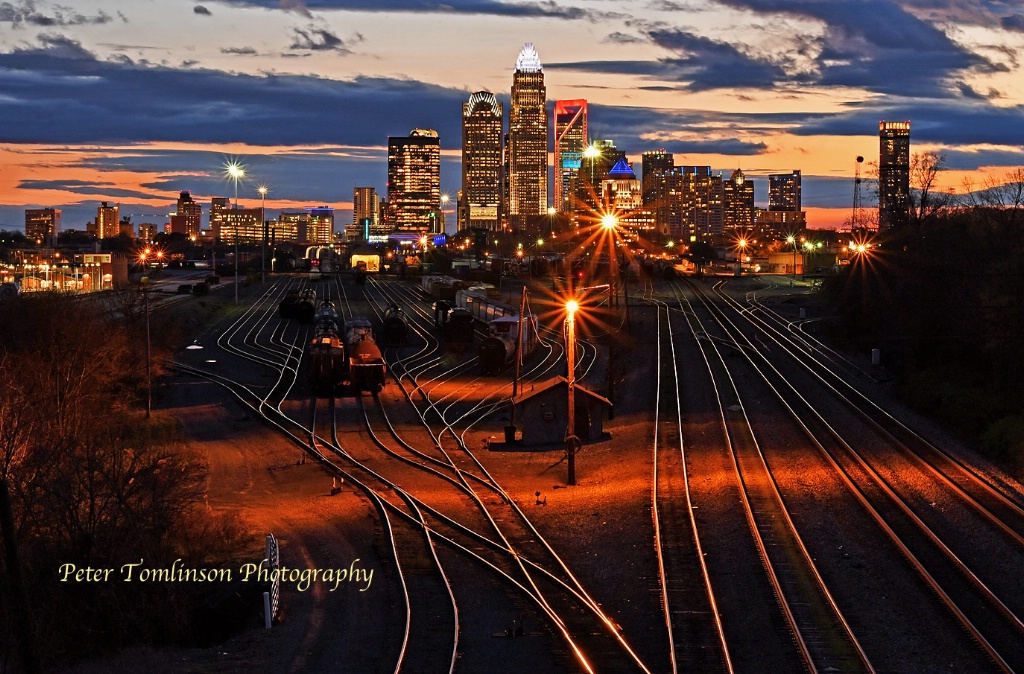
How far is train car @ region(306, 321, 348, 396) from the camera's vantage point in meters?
43.2

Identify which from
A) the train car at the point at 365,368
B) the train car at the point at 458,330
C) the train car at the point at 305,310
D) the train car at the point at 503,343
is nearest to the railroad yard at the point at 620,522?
the train car at the point at 365,368

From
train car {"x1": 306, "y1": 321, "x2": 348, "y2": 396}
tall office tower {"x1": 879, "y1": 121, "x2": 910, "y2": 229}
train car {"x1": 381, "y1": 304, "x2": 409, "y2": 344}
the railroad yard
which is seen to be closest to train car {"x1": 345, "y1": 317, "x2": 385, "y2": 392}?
the railroad yard

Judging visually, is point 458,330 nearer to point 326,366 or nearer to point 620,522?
point 326,366

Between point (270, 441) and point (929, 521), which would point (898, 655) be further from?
point (270, 441)

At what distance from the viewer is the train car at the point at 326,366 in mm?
43250

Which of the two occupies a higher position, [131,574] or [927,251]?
[927,251]

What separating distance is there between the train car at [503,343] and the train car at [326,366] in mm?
8496

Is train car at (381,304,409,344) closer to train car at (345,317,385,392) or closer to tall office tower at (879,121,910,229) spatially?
train car at (345,317,385,392)

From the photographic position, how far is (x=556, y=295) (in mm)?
83750

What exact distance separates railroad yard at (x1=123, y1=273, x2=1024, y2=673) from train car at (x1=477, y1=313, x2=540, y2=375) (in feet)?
3.68

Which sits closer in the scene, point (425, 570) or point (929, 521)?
point (425, 570)

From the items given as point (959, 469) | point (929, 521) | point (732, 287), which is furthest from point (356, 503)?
point (732, 287)

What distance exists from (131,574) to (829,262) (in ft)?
423

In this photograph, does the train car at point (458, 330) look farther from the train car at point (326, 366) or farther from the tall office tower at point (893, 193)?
the tall office tower at point (893, 193)
